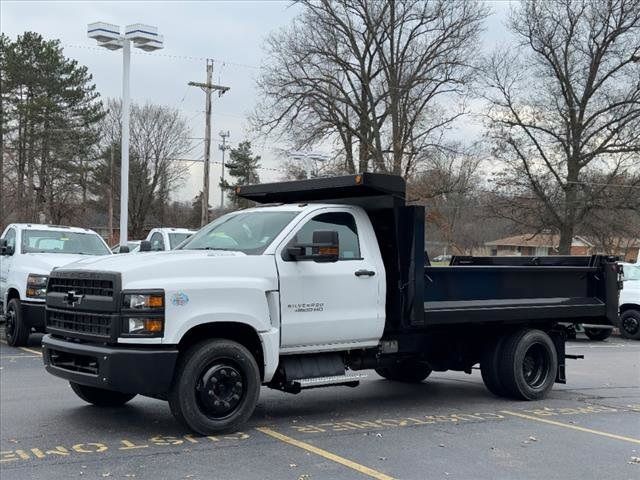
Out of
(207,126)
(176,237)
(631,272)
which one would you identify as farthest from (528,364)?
(207,126)

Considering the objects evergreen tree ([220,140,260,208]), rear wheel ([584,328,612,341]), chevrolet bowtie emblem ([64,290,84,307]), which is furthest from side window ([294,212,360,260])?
evergreen tree ([220,140,260,208])

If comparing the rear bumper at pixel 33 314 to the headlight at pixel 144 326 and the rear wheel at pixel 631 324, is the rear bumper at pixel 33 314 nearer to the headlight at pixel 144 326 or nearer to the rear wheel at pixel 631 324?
the headlight at pixel 144 326

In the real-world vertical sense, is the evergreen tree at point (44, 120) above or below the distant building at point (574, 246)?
above

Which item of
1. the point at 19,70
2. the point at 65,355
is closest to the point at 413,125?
the point at 19,70

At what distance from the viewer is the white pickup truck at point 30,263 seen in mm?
12352

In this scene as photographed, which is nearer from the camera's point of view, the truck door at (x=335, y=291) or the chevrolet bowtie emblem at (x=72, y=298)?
the chevrolet bowtie emblem at (x=72, y=298)

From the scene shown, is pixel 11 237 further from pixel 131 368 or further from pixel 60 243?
pixel 131 368

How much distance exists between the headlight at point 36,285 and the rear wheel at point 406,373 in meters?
5.69

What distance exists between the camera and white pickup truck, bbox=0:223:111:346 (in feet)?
40.5

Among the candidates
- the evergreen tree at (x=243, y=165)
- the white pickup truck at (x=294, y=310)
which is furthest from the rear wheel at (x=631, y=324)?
the evergreen tree at (x=243, y=165)

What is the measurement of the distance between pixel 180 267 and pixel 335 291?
166 cm

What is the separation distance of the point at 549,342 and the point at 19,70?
152 feet

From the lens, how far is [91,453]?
620cm

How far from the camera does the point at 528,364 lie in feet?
30.8
